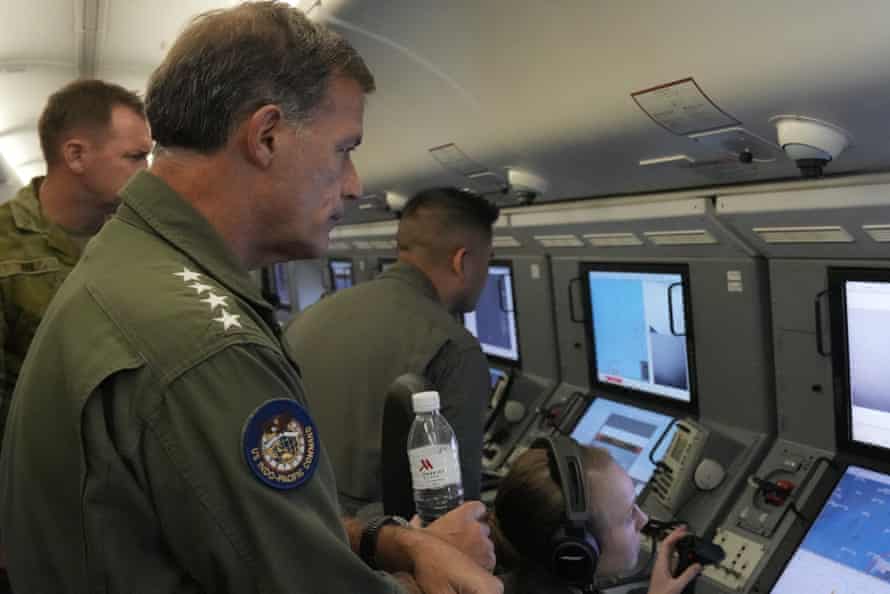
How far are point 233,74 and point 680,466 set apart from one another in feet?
8.51

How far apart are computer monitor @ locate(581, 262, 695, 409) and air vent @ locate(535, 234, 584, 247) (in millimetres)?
146

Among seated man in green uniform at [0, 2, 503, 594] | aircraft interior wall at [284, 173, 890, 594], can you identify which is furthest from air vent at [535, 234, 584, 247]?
seated man in green uniform at [0, 2, 503, 594]

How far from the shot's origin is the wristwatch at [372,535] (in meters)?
1.58

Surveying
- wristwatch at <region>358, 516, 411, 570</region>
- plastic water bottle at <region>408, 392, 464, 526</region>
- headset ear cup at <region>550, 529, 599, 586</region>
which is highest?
plastic water bottle at <region>408, 392, 464, 526</region>

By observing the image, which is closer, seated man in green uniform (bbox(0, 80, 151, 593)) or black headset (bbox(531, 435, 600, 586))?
black headset (bbox(531, 435, 600, 586))

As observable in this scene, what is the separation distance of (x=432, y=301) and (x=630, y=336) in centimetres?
134

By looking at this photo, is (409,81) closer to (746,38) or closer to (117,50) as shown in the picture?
(746,38)

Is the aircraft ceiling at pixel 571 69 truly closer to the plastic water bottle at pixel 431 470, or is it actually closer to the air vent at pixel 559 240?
the air vent at pixel 559 240

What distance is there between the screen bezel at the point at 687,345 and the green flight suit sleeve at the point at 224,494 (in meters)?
2.65

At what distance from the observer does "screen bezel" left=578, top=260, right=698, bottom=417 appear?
352 cm

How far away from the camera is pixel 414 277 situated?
308 centimetres

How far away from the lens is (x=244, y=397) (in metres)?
1.13

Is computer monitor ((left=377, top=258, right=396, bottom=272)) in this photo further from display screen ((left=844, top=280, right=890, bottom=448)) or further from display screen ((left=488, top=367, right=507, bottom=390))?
display screen ((left=844, top=280, right=890, bottom=448))

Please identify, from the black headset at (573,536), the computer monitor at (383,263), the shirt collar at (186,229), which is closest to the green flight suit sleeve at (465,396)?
the black headset at (573,536)
